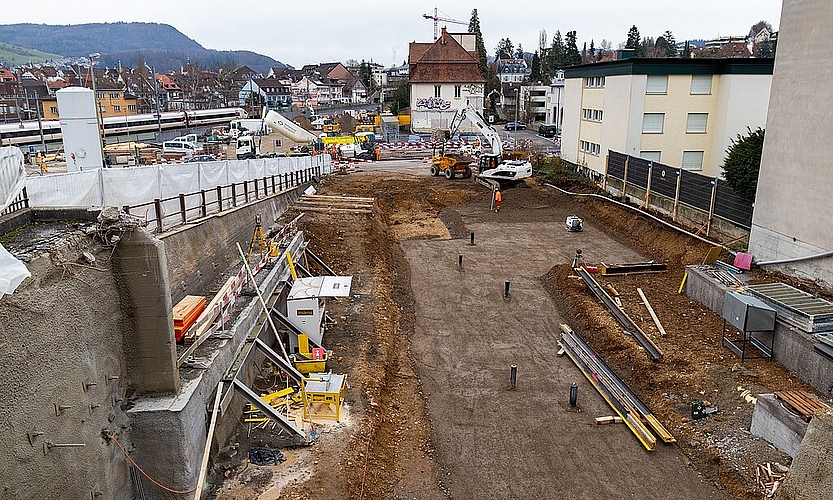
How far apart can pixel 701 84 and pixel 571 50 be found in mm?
94166

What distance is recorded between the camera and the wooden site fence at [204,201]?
13773 mm

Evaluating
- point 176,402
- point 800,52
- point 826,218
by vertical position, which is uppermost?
point 800,52

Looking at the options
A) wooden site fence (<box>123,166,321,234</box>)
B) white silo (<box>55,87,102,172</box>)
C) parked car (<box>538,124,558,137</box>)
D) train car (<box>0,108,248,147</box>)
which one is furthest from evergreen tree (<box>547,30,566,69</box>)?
white silo (<box>55,87,102,172</box>)

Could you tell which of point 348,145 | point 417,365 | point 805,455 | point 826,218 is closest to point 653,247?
point 826,218

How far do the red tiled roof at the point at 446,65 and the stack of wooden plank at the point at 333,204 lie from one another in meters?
43.4

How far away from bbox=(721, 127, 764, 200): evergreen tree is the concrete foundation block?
10858 millimetres

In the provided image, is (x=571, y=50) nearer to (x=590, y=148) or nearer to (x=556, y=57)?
(x=556, y=57)

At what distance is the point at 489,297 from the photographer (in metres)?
19.9

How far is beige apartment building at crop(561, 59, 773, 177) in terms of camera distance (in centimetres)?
2944

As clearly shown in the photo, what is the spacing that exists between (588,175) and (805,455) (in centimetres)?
2807

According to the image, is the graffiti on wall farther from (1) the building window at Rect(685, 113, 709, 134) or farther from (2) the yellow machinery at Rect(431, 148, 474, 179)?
(1) the building window at Rect(685, 113, 709, 134)

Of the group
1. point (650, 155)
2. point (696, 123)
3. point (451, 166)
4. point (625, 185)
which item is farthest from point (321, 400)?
point (451, 166)

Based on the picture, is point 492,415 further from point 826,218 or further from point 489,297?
point 826,218

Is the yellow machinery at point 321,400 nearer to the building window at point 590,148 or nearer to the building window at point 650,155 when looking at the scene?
the building window at point 650,155
